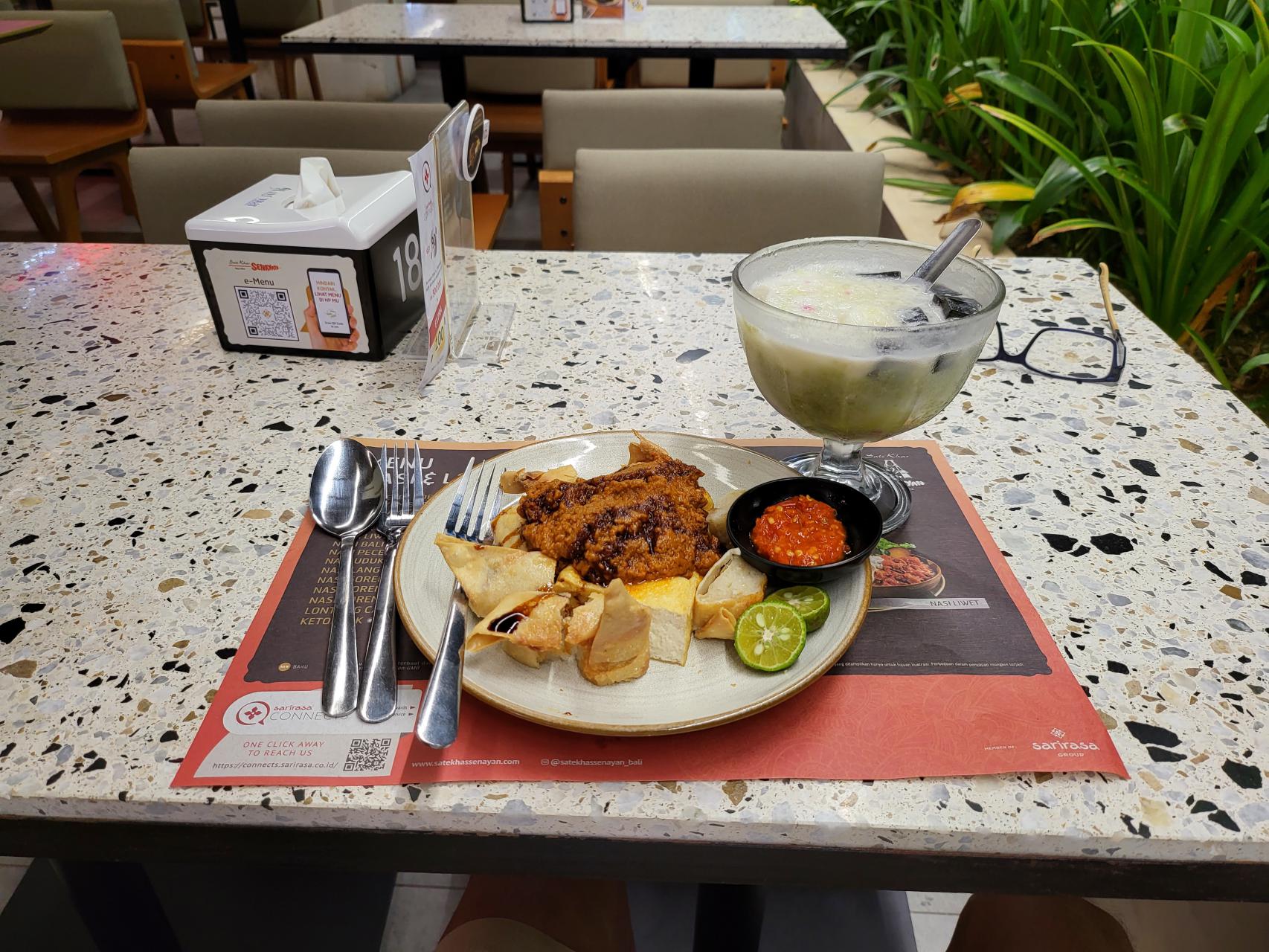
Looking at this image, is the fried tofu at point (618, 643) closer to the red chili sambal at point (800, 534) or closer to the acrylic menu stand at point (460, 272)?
the red chili sambal at point (800, 534)

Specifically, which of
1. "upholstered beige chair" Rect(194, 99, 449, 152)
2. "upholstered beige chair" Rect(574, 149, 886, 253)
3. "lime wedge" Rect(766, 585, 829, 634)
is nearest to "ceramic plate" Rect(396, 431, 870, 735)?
"lime wedge" Rect(766, 585, 829, 634)

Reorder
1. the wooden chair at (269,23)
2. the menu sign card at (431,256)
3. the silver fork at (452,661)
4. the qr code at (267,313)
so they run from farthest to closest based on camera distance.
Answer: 1. the wooden chair at (269,23)
2. the qr code at (267,313)
3. the menu sign card at (431,256)
4. the silver fork at (452,661)

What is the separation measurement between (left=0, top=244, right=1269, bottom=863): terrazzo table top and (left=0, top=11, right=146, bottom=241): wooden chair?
2097 millimetres

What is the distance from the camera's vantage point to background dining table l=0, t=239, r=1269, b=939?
1.75ft

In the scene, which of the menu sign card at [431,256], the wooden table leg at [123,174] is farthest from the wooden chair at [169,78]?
the menu sign card at [431,256]

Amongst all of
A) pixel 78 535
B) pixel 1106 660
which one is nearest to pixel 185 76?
pixel 78 535

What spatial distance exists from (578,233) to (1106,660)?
119cm

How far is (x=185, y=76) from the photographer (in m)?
3.78

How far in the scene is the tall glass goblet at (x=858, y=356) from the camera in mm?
673

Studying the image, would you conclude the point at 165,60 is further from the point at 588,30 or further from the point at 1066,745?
the point at 1066,745

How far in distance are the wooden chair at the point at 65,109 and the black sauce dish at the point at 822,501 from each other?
3.32 m

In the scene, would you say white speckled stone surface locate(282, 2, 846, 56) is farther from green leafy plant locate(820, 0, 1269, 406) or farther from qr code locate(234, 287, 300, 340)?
qr code locate(234, 287, 300, 340)

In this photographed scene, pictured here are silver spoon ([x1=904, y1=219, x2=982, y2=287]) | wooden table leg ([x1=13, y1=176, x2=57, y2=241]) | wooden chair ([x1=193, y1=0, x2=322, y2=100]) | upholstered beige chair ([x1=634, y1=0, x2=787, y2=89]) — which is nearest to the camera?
silver spoon ([x1=904, y1=219, x2=982, y2=287])

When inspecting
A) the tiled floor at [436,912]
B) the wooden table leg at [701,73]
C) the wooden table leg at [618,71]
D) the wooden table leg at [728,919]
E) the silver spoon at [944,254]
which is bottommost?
the tiled floor at [436,912]
